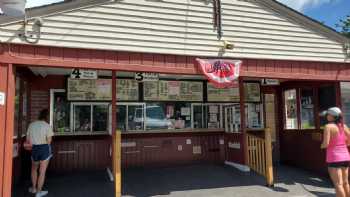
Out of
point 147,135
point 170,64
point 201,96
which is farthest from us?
point 201,96

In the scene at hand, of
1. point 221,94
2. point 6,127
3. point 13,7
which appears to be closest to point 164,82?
point 221,94

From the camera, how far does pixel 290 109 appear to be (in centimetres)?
1023

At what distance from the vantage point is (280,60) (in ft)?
25.5

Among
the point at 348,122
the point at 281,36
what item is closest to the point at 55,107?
the point at 281,36

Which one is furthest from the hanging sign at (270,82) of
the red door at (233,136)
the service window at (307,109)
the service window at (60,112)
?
the service window at (60,112)

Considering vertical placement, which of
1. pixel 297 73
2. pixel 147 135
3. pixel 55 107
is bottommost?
pixel 147 135

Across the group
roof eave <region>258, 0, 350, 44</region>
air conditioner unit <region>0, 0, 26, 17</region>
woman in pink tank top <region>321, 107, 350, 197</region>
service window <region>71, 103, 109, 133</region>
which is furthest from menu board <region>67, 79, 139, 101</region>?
woman in pink tank top <region>321, 107, 350, 197</region>

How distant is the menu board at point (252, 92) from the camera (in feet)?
35.4

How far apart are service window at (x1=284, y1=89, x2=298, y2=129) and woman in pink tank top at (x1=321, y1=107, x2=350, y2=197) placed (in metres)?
3.85

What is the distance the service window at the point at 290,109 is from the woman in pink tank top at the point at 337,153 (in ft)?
12.6

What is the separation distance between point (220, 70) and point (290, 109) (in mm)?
4096

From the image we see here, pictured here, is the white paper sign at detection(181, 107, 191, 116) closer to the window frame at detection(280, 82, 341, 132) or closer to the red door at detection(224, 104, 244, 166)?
the red door at detection(224, 104, 244, 166)

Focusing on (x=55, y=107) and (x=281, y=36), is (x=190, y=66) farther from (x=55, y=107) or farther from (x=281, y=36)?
(x=55, y=107)

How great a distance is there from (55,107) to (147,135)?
2.61 meters
